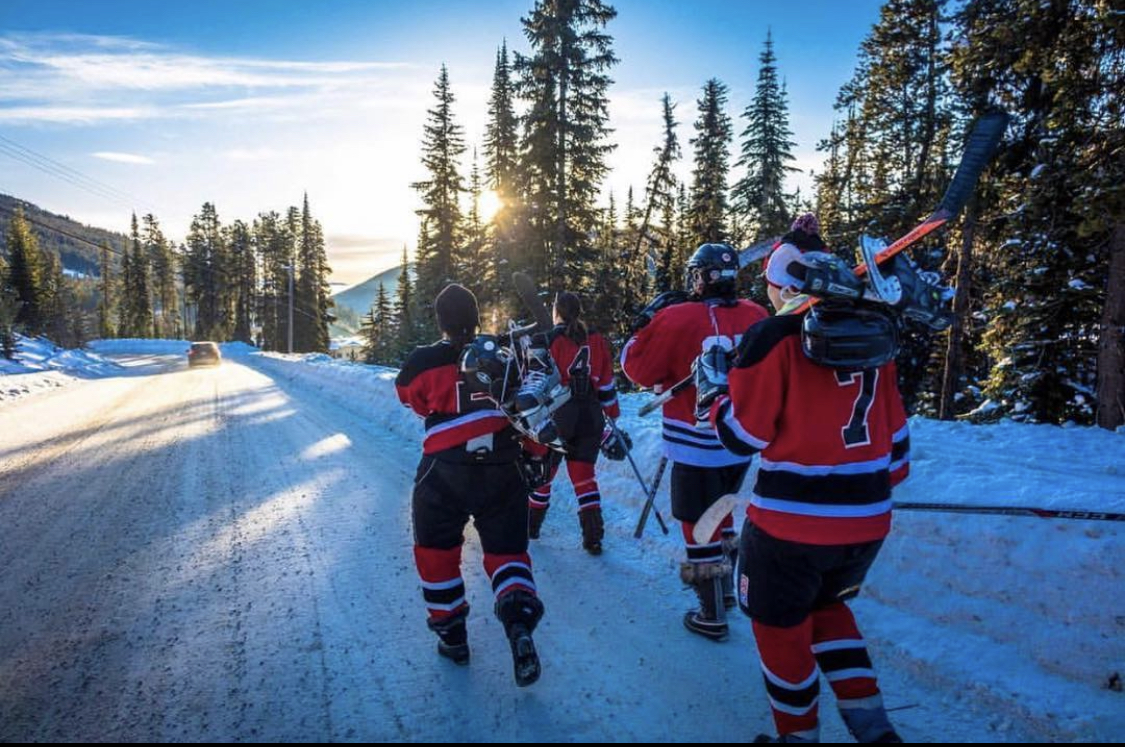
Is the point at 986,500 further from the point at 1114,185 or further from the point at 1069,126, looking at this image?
the point at 1069,126

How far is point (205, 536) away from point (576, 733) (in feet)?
13.5

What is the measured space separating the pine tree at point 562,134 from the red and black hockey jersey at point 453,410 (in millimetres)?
17057

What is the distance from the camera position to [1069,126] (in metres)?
9.02

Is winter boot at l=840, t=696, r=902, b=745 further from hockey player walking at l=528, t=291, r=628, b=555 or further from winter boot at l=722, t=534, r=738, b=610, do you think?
hockey player walking at l=528, t=291, r=628, b=555

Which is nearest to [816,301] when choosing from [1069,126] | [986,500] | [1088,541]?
[1088,541]

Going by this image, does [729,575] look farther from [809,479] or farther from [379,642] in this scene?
[379,642]

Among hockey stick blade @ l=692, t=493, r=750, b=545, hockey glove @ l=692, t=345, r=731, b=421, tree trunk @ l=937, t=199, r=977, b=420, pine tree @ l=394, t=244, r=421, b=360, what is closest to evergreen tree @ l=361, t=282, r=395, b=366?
pine tree @ l=394, t=244, r=421, b=360

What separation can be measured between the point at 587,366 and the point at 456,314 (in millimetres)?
1887

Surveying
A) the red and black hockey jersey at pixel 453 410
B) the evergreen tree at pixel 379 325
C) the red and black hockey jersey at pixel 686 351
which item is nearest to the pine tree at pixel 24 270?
the evergreen tree at pixel 379 325

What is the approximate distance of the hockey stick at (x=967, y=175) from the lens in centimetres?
213

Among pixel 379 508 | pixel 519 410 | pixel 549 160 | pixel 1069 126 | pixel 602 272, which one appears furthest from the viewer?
pixel 602 272

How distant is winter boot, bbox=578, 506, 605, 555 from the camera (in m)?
5.15

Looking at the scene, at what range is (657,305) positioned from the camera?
412 cm

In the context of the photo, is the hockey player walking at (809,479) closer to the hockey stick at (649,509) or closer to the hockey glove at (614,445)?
the hockey stick at (649,509)
